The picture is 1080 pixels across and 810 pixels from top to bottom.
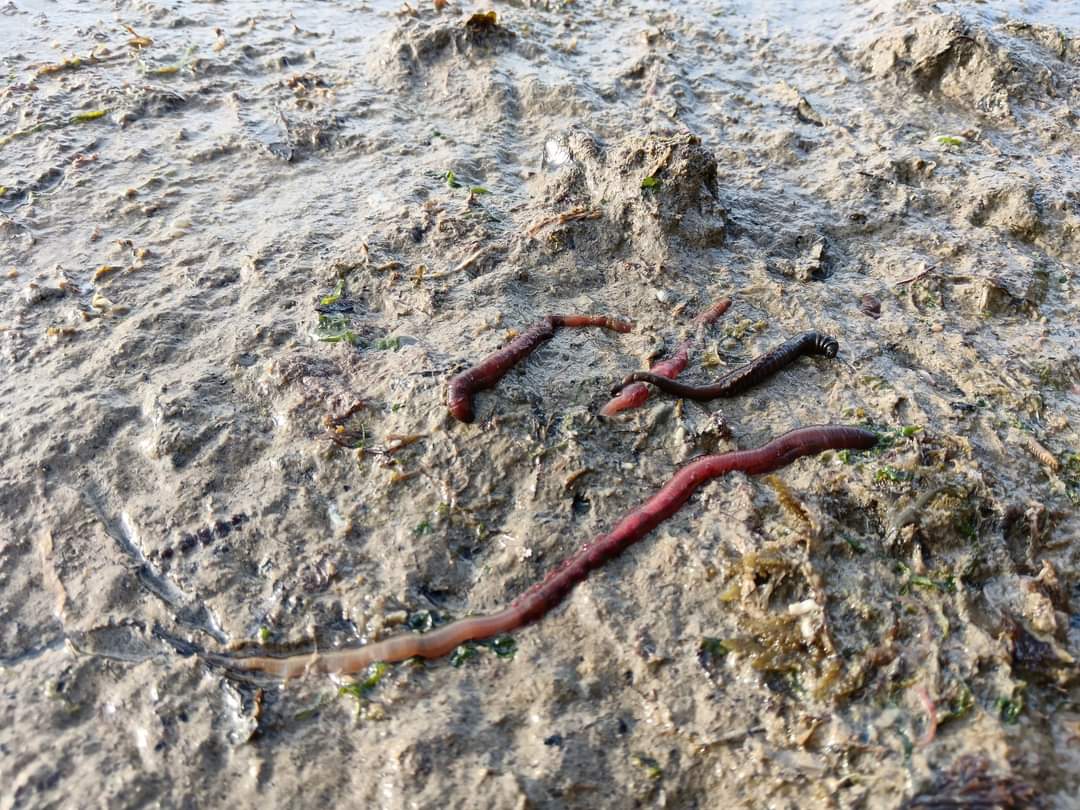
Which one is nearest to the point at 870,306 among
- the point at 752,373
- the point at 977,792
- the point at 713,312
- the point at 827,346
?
the point at 827,346

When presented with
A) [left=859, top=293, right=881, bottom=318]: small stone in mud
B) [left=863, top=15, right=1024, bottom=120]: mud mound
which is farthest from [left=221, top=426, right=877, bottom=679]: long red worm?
[left=863, top=15, right=1024, bottom=120]: mud mound

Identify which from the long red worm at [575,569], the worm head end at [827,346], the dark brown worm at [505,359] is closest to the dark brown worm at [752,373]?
the worm head end at [827,346]

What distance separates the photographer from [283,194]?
19.7 feet

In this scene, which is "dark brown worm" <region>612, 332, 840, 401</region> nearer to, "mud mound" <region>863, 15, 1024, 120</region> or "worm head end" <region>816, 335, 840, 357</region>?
"worm head end" <region>816, 335, 840, 357</region>

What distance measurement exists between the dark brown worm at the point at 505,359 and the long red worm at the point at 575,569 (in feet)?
3.12

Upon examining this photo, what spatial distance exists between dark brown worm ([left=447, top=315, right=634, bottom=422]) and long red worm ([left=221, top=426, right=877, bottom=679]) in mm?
951

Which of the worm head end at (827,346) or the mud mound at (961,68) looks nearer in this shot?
the worm head end at (827,346)

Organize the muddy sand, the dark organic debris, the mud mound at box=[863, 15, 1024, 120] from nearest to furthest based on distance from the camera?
the dark organic debris, the muddy sand, the mud mound at box=[863, 15, 1024, 120]

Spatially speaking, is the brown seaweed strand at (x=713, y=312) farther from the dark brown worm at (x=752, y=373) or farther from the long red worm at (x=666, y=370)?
the dark brown worm at (x=752, y=373)

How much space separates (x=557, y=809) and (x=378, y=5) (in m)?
7.76

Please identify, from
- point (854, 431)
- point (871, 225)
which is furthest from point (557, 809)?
point (871, 225)

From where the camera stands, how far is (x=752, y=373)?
4.64 metres

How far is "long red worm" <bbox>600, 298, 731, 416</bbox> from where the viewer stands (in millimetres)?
4457

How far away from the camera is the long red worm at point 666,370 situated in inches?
175
